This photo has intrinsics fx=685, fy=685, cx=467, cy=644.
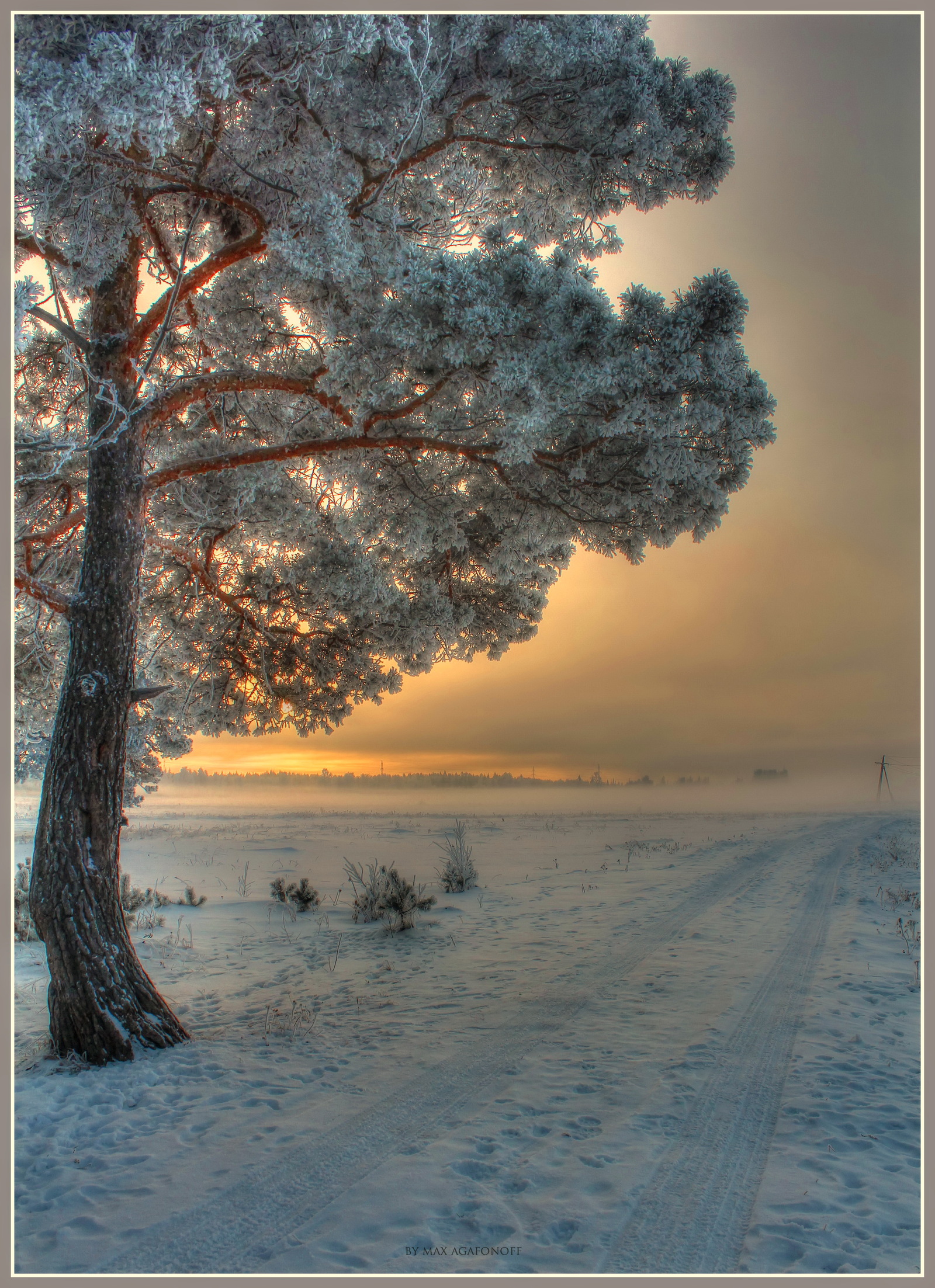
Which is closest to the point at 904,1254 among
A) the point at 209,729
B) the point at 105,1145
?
the point at 105,1145

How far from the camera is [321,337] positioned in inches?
277

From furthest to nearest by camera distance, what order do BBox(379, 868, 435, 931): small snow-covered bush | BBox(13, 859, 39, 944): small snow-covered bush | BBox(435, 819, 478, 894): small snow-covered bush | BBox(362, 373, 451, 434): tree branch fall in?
BBox(435, 819, 478, 894): small snow-covered bush
BBox(379, 868, 435, 931): small snow-covered bush
BBox(13, 859, 39, 944): small snow-covered bush
BBox(362, 373, 451, 434): tree branch

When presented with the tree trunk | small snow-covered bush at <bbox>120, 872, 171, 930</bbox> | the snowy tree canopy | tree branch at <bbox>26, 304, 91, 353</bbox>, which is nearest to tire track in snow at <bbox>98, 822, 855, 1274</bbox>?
the tree trunk

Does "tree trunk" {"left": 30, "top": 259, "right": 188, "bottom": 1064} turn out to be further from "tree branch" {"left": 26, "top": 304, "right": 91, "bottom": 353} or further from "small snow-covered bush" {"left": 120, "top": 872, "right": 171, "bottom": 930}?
"small snow-covered bush" {"left": 120, "top": 872, "right": 171, "bottom": 930}

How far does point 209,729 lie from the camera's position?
9562mm

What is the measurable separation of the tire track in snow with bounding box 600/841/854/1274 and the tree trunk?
4147 mm

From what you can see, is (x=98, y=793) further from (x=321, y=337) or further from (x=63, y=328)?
(x=321, y=337)

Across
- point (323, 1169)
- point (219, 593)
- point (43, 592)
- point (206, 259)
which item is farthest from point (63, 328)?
point (323, 1169)

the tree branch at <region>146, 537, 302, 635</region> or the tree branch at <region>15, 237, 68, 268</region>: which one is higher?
the tree branch at <region>15, 237, 68, 268</region>

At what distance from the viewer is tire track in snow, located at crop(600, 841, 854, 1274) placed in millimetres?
3279

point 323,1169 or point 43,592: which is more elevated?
point 43,592

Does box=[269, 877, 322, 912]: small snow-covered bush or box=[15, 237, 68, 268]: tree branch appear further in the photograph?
box=[269, 877, 322, 912]: small snow-covered bush

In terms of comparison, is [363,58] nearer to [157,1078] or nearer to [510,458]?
[510,458]

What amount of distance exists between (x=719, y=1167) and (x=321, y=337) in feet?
24.6
